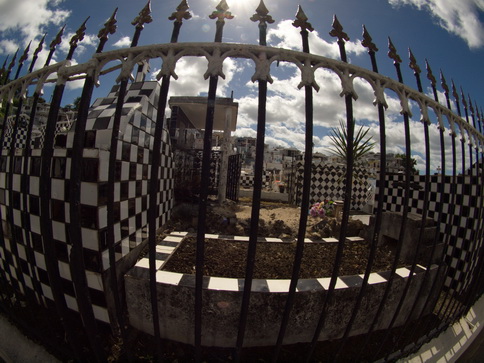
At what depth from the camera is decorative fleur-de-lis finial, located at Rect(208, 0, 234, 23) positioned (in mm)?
1020

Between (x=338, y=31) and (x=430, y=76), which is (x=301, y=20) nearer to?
(x=338, y=31)

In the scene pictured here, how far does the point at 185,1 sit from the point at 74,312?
2.18 metres

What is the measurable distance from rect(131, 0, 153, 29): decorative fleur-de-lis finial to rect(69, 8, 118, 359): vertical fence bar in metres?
0.15

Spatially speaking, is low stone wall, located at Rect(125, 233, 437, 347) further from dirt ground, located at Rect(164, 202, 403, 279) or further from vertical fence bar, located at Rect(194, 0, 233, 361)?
vertical fence bar, located at Rect(194, 0, 233, 361)

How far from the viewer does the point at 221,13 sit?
102 centimetres

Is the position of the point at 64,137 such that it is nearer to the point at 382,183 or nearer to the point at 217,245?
the point at 217,245

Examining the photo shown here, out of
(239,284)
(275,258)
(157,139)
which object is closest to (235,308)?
(239,284)

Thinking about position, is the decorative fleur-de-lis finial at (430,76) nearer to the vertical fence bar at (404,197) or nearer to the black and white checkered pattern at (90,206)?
the vertical fence bar at (404,197)

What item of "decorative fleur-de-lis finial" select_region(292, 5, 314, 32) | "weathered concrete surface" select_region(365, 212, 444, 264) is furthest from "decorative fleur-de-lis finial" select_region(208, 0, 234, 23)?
"weathered concrete surface" select_region(365, 212, 444, 264)

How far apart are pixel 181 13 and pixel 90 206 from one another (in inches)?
50.1

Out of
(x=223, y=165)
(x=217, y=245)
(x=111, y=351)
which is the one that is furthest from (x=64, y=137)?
(x=223, y=165)

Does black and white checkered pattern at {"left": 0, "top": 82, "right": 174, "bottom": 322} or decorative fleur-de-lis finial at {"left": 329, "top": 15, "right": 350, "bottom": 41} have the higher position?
decorative fleur-de-lis finial at {"left": 329, "top": 15, "right": 350, "bottom": 41}

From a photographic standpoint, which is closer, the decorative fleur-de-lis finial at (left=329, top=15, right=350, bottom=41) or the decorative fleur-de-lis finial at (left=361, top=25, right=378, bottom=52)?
the decorative fleur-de-lis finial at (left=329, top=15, right=350, bottom=41)

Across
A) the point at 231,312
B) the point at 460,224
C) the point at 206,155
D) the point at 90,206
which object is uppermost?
the point at 206,155
